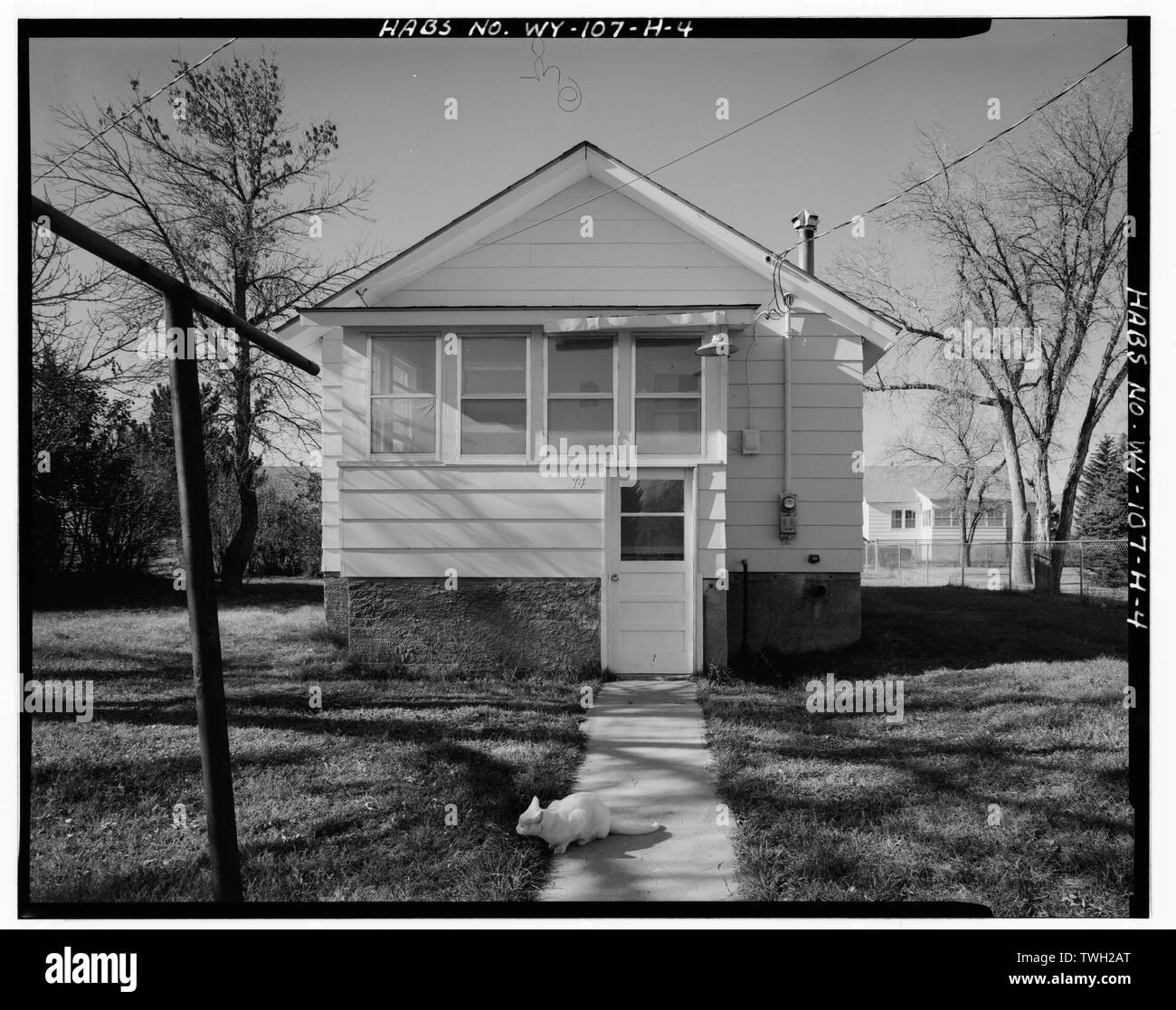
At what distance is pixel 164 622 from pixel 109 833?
6.29m

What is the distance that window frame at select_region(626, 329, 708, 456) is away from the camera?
6.19m

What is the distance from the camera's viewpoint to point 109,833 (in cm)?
322

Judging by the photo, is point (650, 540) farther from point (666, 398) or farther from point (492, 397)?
point (492, 397)

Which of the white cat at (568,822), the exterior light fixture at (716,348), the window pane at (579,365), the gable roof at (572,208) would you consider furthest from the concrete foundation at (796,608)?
the white cat at (568,822)

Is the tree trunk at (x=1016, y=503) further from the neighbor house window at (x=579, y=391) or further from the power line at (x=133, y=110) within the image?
the power line at (x=133, y=110)

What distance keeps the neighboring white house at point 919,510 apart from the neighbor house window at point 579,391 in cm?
2295

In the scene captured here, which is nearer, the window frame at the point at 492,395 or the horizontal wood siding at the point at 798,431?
the window frame at the point at 492,395

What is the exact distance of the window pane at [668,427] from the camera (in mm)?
6227

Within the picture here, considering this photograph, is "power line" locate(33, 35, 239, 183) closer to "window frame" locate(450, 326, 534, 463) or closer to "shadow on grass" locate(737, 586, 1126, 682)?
"window frame" locate(450, 326, 534, 463)

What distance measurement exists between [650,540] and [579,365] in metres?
1.81

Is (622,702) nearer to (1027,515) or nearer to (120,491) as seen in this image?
(120,491)

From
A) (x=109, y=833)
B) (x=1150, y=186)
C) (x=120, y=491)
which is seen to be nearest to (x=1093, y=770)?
(x=1150, y=186)

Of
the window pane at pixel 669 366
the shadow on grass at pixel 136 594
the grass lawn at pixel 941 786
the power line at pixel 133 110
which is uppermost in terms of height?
the power line at pixel 133 110
